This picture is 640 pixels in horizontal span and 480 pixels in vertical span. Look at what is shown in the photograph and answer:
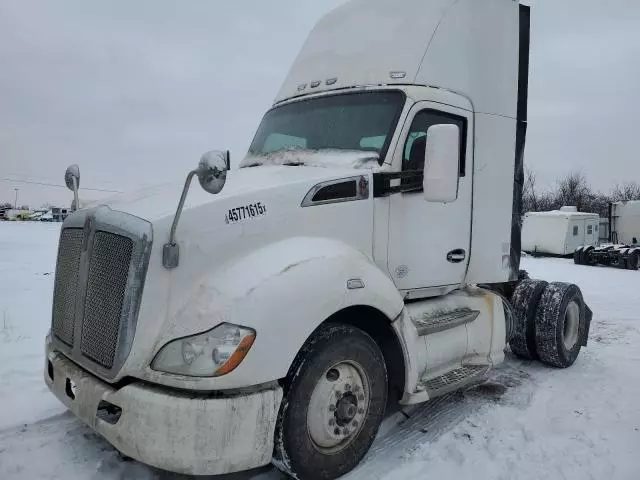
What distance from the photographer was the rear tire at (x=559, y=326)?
621 centimetres

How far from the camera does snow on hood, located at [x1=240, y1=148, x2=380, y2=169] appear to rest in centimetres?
418

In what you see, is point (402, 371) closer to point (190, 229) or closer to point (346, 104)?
point (190, 229)

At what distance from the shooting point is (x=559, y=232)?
92.8ft

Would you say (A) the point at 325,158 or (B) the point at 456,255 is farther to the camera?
(B) the point at 456,255

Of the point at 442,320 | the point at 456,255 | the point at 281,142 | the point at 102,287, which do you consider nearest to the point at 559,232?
the point at 456,255

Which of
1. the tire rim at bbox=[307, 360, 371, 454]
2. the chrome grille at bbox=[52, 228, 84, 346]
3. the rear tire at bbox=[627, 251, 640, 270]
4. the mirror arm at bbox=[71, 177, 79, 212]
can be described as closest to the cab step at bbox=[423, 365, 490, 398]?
the tire rim at bbox=[307, 360, 371, 454]

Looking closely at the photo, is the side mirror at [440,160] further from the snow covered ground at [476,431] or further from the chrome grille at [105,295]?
the chrome grille at [105,295]

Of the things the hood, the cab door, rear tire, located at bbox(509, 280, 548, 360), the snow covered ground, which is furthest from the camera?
rear tire, located at bbox(509, 280, 548, 360)

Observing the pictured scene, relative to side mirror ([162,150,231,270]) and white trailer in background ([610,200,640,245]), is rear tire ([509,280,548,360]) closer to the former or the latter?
side mirror ([162,150,231,270])

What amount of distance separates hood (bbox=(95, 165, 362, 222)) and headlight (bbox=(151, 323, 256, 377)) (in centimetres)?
79

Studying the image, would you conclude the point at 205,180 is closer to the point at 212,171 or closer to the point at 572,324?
the point at 212,171

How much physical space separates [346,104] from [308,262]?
189 centimetres

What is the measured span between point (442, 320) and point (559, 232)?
26.8m

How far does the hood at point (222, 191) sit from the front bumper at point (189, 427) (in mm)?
1099
